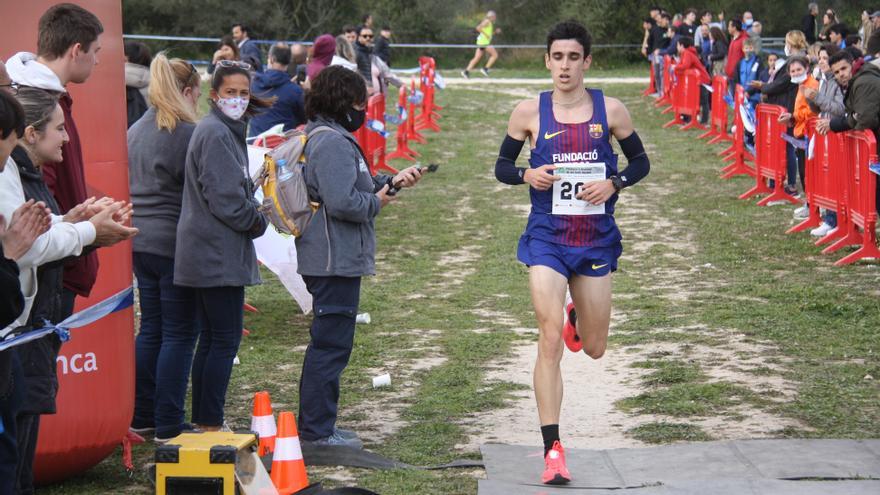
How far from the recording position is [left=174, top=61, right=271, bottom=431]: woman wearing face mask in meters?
6.60

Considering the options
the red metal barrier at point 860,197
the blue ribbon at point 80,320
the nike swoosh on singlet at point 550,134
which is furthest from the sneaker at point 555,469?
the red metal barrier at point 860,197

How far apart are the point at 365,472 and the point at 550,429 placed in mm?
906

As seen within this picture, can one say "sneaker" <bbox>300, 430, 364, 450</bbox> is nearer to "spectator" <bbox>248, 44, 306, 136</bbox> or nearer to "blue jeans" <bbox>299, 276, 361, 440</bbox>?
"blue jeans" <bbox>299, 276, 361, 440</bbox>

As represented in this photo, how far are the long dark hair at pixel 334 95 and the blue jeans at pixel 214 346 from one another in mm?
994

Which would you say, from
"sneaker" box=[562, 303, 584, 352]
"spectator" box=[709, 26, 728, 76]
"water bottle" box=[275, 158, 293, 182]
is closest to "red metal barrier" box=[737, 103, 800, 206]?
"sneaker" box=[562, 303, 584, 352]

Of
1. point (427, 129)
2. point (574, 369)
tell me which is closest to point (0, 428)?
point (574, 369)

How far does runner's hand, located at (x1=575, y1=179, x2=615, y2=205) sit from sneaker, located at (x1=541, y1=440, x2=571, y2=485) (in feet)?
3.91

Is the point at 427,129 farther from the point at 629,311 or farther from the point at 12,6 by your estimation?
the point at 12,6

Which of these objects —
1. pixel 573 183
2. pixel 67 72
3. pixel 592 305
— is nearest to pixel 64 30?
pixel 67 72

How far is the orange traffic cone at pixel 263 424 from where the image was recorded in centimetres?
643

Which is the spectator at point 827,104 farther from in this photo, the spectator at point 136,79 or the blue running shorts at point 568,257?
the blue running shorts at point 568,257

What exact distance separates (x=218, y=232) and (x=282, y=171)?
17.4 inches

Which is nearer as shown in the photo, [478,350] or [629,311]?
[478,350]

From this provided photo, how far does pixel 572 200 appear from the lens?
6.45 metres
